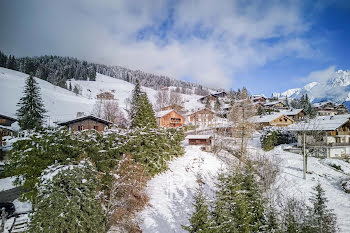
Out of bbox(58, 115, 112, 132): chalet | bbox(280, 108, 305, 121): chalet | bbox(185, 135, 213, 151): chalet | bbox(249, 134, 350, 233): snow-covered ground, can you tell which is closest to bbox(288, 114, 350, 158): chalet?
bbox(249, 134, 350, 233): snow-covered ground

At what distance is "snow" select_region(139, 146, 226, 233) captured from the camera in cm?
1770

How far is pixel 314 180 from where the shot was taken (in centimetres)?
3145

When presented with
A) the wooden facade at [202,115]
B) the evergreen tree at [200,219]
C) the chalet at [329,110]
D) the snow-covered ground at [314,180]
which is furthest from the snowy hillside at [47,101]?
the chalet at [329,110]

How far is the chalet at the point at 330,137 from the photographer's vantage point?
4231cm

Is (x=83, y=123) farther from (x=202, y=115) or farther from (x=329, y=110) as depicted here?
(x=329, y=110)

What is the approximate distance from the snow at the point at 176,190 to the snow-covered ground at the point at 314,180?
9.77 meters

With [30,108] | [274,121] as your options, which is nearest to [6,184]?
[30,108]

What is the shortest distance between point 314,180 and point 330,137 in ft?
60.9

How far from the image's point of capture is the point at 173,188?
23.6 m

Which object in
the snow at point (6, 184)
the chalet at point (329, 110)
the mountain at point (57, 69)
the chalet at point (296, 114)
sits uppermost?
the mountain at point (57, 69)

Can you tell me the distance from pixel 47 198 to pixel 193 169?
73.8 feet

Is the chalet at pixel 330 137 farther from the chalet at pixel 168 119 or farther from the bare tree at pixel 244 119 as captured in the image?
the chalet at pixel 168 119

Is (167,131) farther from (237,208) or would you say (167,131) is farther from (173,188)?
(237,208)

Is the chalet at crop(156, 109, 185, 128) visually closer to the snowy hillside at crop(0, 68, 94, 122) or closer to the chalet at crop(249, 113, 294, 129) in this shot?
the chalet at crop(249, 113, 294, 129)
